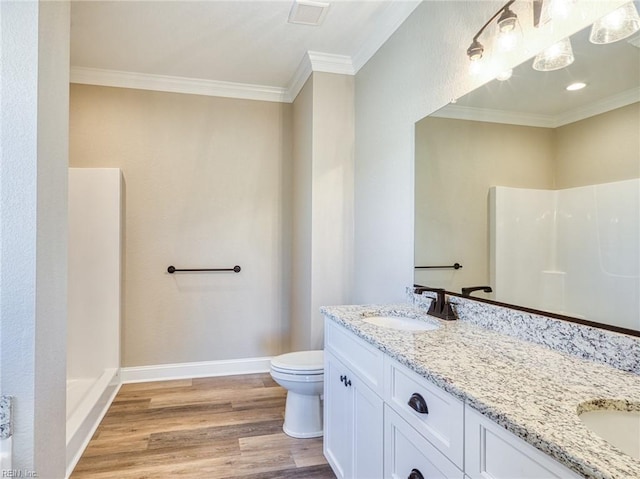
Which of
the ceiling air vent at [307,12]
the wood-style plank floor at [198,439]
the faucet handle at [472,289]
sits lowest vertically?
the wood-style plank floor at [198,439]

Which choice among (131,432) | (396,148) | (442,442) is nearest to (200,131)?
(396,148)

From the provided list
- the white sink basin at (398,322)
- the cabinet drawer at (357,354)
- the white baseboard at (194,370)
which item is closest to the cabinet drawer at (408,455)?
the cabinet drawer at (357,354)

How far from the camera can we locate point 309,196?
288 cm

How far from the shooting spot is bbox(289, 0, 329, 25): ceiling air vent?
84.5 inches

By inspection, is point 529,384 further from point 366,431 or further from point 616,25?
point 616,25

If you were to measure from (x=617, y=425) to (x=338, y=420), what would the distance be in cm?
121

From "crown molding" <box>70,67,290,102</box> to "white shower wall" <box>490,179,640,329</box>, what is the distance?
244cm

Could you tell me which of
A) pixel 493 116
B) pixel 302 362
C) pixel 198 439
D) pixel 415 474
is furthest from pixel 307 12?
pixel 198 439

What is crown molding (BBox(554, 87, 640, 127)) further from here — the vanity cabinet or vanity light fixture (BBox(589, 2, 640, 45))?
the vanity cabinet

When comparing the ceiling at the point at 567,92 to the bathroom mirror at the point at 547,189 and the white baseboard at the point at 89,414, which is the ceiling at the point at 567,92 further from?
the white baseboard at the point at 89,414

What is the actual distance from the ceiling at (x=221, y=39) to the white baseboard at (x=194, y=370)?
7.71 feet

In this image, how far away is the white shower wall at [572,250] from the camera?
1062 millimetres

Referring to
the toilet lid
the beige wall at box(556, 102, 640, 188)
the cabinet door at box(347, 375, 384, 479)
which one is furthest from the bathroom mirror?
the toilet lid

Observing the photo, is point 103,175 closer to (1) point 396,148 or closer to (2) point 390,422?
(1) point 396,148
